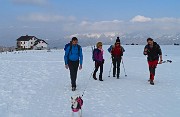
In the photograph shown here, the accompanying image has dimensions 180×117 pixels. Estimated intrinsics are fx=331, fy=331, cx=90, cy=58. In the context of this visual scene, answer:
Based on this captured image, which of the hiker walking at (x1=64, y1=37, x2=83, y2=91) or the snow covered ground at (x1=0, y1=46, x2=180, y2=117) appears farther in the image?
the hiker walking at (x1=64, y1=37, x2=83, y2=91)

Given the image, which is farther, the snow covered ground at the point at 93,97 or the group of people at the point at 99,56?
the group of people at the point at 99,56

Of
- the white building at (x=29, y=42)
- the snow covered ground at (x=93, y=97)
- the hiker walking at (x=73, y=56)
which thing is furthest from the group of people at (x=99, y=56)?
the white building at (x=29, y=42)

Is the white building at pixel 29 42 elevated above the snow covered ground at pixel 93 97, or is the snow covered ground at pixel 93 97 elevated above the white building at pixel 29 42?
the white building at pixel 29 42

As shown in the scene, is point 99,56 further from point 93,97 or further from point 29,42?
point 29,42

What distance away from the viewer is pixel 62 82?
45.5ft

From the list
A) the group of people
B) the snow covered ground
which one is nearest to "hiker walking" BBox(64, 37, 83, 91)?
the group of people

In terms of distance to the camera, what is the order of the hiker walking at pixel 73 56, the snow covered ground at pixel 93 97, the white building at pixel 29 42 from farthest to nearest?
1. the white building at pixel 29 42
2. the hiker walking at pixel 73 56
3. the snow covered ground at pixel 93 97

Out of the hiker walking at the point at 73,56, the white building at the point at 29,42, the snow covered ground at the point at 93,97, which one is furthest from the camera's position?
the white building at the point at 29,42

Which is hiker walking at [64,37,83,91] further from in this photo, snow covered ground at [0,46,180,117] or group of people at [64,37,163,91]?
snow covered ground at [0,46,180,117]

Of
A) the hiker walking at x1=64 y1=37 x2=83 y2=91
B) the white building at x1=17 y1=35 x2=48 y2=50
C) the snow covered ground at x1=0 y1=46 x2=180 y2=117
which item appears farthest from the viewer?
the white building at x1=17 y1=35 x2=48 y2=50

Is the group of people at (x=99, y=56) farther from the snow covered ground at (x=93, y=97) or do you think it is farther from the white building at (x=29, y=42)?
the white building at (x=29, y=42)

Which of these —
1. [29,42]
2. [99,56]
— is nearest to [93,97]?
[99,56]

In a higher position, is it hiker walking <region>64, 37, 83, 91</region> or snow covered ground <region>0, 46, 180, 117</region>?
hiker walking <region>64, 37, 83, 91</region>

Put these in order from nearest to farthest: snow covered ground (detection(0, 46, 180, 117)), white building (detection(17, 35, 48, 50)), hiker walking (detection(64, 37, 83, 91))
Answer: snow covered ground (detection(0, 46, 180, 117))
hiker walking (detection(64, 37, 83, 91))
white building (detection(17, 35, 48, 50))
